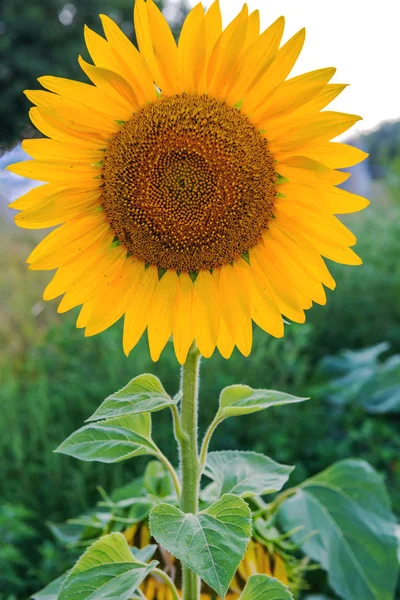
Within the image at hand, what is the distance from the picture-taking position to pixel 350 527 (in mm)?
1242

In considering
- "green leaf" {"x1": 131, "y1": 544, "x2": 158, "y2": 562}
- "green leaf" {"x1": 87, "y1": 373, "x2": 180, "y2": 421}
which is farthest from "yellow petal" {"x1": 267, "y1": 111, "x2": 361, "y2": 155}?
"green leaf" {"x1": 131, "y1": 544, "x2": 158, "y2": 562}

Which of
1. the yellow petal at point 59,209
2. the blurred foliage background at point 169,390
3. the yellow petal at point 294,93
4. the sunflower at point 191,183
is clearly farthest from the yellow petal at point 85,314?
the blurred foliage background at point 169,390

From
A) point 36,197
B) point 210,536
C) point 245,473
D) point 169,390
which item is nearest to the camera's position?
point 210,536

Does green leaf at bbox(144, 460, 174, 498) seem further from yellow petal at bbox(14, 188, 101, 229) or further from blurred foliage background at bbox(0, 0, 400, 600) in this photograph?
blurred foliage background at bbox(0, 0, 400, 600)

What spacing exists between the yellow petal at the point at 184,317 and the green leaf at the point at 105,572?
9.3 inches

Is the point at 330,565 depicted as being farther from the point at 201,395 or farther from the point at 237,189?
the point at 201,395

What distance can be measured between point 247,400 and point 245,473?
160 millimetres

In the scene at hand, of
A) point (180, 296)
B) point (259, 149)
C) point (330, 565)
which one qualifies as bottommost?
point (330, 565)

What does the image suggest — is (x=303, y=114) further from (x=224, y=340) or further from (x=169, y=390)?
(x=169, y=390)

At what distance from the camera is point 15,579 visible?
62.1 inches

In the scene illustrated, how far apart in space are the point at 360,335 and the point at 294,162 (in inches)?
89.7

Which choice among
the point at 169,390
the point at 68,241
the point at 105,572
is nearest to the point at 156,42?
the point at 68,241

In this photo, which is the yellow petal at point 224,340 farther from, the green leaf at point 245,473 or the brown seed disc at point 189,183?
the green leaf at point 245,473

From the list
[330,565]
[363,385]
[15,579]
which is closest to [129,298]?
[330,565]
